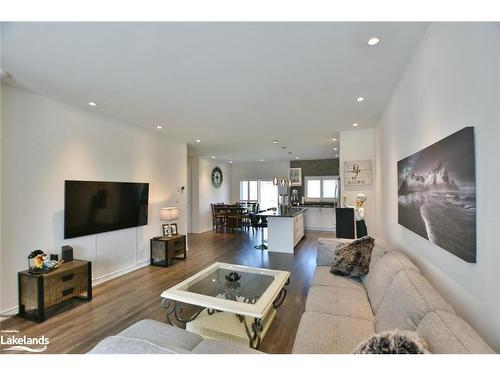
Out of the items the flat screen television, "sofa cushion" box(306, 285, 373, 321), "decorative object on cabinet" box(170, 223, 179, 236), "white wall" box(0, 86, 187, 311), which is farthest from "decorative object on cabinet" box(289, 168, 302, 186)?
"sofa cushion" box(306, 285, 373, 321)

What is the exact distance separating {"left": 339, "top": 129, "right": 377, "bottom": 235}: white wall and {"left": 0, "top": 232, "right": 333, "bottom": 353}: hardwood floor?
4.73 feet

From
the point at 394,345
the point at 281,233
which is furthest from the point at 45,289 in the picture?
the point at 281,233

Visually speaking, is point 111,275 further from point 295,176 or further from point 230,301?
point 295,176

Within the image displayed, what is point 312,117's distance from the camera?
3863 millimetres

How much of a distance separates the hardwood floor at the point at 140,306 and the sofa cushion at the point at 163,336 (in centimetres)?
86

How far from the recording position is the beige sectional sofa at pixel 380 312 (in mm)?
1008

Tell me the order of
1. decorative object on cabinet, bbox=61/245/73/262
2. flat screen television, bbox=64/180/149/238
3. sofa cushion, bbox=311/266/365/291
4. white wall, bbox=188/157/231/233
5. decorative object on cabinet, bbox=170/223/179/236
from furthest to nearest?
1. white wall, bbox=188/157/231/233
2. decorative object on cabinet, bbox=170/223/179/236
3. flat screen television, bbox=64/180/149/238
4. decorative object on cabinet, bbox=61/245/73/262
5. sofa cushion, bbox=311/266/365/291

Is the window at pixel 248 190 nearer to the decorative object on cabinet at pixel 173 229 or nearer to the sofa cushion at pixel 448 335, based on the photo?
the decorative object on cabinet at pixel 173 229

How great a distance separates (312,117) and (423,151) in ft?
7.36

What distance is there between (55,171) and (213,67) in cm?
259

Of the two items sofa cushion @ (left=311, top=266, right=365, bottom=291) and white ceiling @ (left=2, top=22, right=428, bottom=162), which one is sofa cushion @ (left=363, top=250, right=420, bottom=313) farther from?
white ceiling @ (left=2, top=22, right=428, bottom=162)

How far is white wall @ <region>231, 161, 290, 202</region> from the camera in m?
9.60
